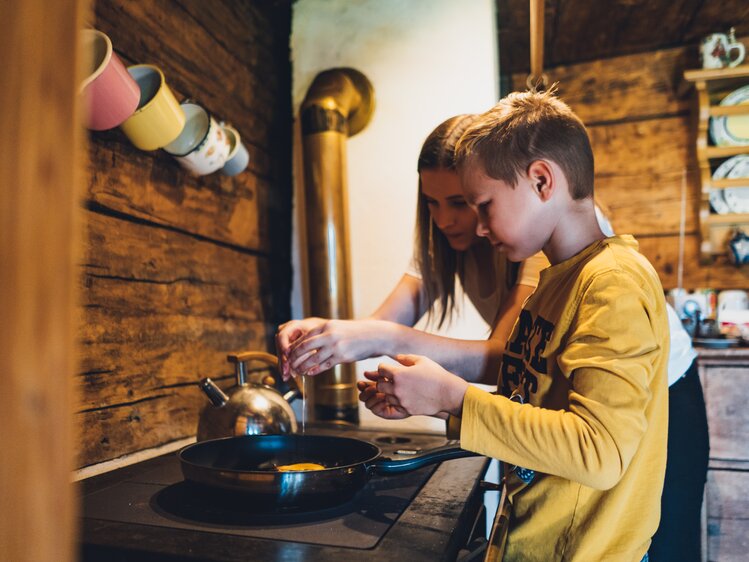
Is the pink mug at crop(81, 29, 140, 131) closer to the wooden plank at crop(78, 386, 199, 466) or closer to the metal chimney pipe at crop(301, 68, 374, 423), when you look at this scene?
the wooden plank at crop(78, 386, 199, 466)

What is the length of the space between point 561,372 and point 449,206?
0.53 metres

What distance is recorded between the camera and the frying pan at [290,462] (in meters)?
0.78

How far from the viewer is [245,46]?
5.77 ft

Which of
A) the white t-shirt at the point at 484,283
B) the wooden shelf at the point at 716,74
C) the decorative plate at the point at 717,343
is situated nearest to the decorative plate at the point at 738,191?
the wooden shelf at the point at 716,74

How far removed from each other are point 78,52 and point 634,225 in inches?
83.9

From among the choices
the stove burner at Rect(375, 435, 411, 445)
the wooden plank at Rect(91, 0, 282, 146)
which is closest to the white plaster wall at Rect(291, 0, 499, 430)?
the wooden plank at Rect(91, 0, 282, 146)

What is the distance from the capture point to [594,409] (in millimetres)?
683

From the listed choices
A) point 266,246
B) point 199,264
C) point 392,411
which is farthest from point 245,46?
point 392,411

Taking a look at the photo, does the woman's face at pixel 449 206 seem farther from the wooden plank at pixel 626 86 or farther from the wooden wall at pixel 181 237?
the wooden plank at pixel 626 86

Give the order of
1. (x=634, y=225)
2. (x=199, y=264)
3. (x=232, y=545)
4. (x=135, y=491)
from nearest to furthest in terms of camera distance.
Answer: (x=232, y=545) < (x=135, y=491) < (x=199, y=264) < (x=634, y=225)

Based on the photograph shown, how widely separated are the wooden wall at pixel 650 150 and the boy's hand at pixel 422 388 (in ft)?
5.22

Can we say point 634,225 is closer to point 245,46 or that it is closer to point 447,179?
point 447,179

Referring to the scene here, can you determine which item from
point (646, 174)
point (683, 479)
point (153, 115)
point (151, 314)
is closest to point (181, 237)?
point (151, 314)

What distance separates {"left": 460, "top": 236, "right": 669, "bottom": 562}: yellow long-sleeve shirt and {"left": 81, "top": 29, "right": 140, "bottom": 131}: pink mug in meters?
0.80
